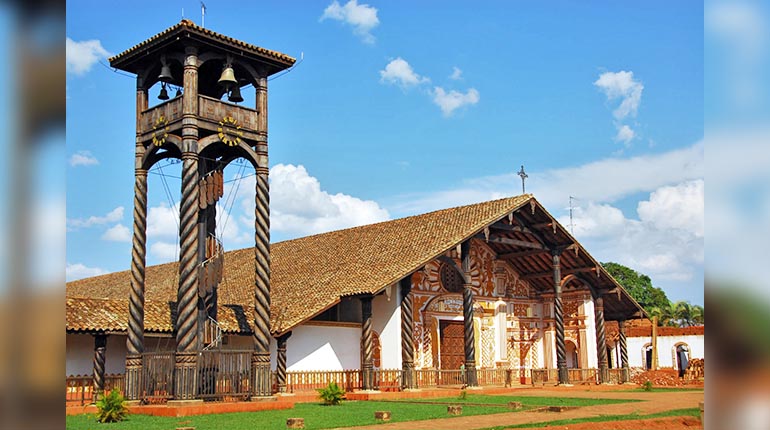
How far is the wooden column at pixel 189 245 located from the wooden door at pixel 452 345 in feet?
37.3

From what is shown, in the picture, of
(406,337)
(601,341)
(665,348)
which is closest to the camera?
(406,337)

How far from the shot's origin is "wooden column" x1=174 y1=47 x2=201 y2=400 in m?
18.1

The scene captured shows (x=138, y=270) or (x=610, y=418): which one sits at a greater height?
(x=138, y=270)

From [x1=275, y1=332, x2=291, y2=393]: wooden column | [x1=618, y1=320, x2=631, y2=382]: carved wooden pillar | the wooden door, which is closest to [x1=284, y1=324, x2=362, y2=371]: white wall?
[x1=275, y1=332, x2=291, y2=393]: wooden column

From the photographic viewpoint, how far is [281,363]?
74.9ft

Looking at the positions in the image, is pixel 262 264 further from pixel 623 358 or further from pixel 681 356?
pixel 681 356

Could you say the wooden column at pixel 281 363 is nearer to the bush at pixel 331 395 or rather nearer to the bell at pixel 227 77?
the bush at pixel 331 395

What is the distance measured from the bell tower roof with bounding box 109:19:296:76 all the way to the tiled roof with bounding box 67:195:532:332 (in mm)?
6858

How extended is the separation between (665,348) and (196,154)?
95.4ft

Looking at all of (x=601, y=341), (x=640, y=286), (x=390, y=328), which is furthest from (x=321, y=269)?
(x=640, y=286)
